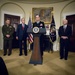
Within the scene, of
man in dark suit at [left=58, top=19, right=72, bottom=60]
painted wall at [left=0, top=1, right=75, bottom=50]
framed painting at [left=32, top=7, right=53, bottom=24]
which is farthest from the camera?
framed painting at [left=32, top=7, right=53, bottom=24]

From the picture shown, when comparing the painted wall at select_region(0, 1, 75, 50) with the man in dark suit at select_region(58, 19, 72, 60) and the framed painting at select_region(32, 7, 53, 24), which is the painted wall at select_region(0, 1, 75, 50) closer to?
the framed painting at select_region(32, 7, 53, 24)

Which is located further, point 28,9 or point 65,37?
point 28,9

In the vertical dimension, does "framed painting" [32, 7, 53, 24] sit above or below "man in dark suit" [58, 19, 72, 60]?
above

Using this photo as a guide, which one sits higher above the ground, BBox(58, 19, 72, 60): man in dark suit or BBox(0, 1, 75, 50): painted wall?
BBox(0, 1, 75, 50): painted wall

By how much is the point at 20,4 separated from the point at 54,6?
1.86 m

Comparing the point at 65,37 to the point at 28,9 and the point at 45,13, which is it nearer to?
the point at 45,13

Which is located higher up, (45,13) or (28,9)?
(28,9)

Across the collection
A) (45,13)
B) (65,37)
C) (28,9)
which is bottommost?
(65,37)

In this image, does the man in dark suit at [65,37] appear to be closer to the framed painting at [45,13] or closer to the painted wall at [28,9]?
the painted wall at [28,9]

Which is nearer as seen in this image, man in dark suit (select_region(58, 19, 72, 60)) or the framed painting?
man in dark suit (select_region(58, 19, 72, 60))

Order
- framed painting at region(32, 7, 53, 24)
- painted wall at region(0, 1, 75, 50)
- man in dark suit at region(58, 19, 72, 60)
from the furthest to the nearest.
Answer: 1. framed painting at region(32, 7, 53, 24)
2. painted wall at region(0, 1, 75, 50)
3. man in dark suit at region(58, 19, 72, 60)

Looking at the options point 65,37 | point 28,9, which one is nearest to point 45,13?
point 28,9

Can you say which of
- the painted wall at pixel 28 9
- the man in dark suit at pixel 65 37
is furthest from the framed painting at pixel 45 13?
the man in dark suit at pixel 65 37

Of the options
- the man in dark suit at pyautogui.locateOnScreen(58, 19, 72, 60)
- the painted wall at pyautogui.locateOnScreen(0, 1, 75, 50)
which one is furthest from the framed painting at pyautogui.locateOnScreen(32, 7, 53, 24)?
the man in dark suit at pyautogui.locateOnScreen(58, 19, 72, 60)
